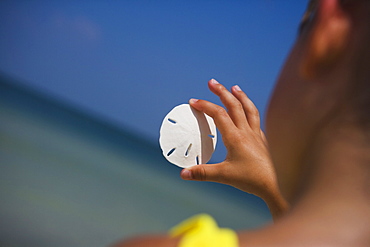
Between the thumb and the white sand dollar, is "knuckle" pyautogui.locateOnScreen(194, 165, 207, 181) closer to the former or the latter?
the thumb

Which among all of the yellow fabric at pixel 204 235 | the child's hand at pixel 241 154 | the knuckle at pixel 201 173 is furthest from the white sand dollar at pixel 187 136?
the yellow fabric at pixel 204 235

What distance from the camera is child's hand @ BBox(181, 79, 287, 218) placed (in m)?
1.40

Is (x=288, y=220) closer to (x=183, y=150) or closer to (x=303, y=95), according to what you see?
(x=303, y=95)

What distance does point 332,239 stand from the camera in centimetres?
57

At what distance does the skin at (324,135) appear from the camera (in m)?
0.58

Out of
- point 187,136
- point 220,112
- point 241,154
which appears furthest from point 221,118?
point 187,136

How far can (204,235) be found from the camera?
0.60m

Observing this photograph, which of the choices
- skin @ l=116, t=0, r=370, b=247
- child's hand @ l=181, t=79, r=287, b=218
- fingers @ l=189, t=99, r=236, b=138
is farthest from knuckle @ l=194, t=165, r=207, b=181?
skin @ l=116, t=0, r=370, b=247

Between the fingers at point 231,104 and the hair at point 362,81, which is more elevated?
the fingers at point 231,104

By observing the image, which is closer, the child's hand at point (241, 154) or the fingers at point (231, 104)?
the child's hand at point (241, 154)

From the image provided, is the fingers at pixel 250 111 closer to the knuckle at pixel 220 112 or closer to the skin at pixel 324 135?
the knuckle at pixel 220 112

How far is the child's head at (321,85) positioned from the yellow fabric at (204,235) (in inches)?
6.0

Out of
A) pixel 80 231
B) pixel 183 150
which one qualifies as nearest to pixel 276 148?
pixel 183 150

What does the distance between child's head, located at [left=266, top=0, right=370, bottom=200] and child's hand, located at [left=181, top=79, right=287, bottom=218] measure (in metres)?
0.64
